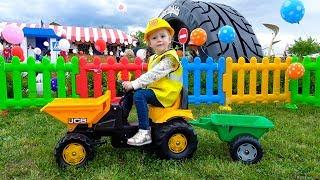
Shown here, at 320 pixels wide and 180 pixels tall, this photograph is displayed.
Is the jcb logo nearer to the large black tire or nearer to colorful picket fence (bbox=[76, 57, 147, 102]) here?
colorful picket fence (bbox=[76, 57, 147, 102])

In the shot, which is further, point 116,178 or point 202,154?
point 202,154

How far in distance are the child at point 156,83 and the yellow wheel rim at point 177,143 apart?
0.20 metres

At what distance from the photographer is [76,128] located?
11.7 feet

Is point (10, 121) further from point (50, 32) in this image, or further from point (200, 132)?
point (50, 32)

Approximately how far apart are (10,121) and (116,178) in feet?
10.1

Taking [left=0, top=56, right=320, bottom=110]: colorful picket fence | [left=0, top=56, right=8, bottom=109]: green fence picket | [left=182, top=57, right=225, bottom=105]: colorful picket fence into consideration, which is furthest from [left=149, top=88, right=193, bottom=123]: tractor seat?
[left=0, top=56, right=8, bottom=109]: green fence picket

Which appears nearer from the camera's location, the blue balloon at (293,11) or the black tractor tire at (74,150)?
the black tractor tire at (74,150)

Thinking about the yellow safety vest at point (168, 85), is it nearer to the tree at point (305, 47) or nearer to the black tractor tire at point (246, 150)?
the black tractor tire at point (246, 150)

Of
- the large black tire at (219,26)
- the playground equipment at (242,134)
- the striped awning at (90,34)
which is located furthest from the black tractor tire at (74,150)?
the striped awning at (90,34)

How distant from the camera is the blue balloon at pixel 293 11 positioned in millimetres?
7531

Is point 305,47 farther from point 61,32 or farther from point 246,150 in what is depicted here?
point 246,150

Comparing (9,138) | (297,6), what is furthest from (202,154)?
(297,6)

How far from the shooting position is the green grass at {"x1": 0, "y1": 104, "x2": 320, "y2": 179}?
3.23m

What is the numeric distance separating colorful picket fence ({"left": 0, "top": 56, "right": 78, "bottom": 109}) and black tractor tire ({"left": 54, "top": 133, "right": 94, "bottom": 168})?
3.39m
